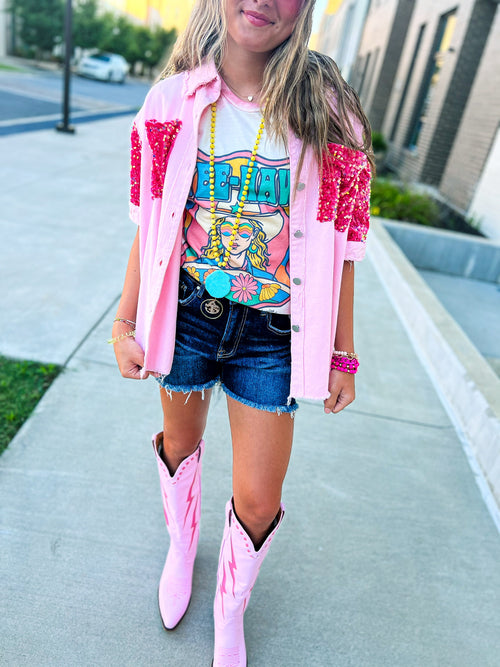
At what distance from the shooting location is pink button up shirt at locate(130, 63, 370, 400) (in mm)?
1299

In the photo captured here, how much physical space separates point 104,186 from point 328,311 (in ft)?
20.8

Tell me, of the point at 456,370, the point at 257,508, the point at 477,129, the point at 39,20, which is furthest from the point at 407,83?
the point at 39,20

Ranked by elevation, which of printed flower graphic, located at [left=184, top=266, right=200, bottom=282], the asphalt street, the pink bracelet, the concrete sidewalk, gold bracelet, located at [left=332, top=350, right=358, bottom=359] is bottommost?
the concrete sidewalk

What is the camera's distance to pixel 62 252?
14.9ft

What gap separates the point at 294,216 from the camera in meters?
1.30

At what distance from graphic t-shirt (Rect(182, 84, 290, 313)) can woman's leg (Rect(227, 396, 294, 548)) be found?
312mm

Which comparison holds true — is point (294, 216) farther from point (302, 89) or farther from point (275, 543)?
point (275, 543)

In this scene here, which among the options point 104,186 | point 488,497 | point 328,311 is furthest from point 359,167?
point 104,186

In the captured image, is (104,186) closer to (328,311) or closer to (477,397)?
(477,397)

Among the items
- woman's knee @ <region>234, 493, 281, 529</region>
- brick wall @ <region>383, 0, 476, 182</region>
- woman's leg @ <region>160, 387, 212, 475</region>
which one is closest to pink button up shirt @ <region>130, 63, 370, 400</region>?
woman's leg @ <region>160, 387, 212, 475</region>

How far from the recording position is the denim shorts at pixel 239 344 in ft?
4.58

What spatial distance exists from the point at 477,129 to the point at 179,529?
8804 mm

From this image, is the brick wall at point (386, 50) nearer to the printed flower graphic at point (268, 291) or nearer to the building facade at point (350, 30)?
the building facade at point (350, 30)

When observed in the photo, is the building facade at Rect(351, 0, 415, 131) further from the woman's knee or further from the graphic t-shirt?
the woman's knee
